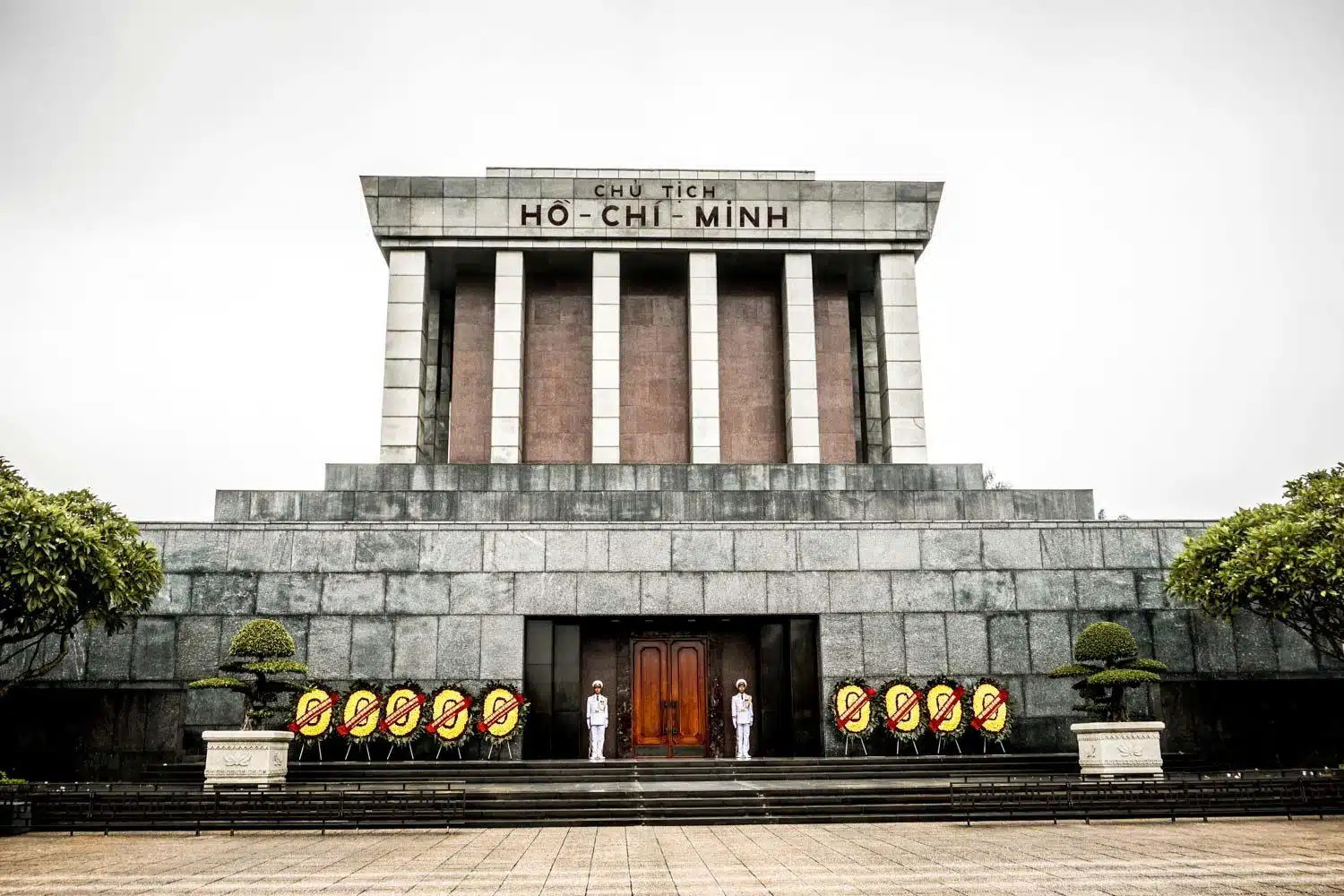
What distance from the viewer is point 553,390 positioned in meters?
30.2

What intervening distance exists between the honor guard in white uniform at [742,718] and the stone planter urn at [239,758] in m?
8.15

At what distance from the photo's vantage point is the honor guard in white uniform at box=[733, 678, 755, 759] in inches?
846

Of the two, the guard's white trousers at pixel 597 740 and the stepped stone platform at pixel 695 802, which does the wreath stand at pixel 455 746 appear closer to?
the stepped stone platform at pixel 695 802

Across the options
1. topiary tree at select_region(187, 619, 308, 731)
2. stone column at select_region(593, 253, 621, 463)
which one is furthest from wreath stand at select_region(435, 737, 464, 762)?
stone column at select_region(593, 253, 621, 463)

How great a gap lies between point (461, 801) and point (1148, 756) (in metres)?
11.1

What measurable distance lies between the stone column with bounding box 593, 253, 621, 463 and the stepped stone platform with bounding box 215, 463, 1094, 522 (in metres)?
2.97

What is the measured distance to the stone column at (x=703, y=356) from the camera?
93.9 ft

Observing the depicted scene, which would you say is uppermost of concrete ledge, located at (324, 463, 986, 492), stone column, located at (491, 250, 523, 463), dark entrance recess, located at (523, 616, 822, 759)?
stone column, located at (491, 250, 523, 463)

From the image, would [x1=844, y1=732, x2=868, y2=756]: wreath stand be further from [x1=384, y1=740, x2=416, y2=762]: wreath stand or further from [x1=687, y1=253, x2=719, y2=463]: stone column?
[x1=687, y1=253, x2=719, y2=463]: stone column

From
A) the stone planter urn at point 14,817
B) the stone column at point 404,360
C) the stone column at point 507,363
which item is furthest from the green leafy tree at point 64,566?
the stone column at point 507,363

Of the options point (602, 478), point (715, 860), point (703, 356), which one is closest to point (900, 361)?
point (703, 356)

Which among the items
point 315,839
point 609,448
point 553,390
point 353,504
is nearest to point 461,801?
point 315,839

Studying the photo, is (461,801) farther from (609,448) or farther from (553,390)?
(553,390)

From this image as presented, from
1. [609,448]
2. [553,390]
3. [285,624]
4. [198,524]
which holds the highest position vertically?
[553,390]
